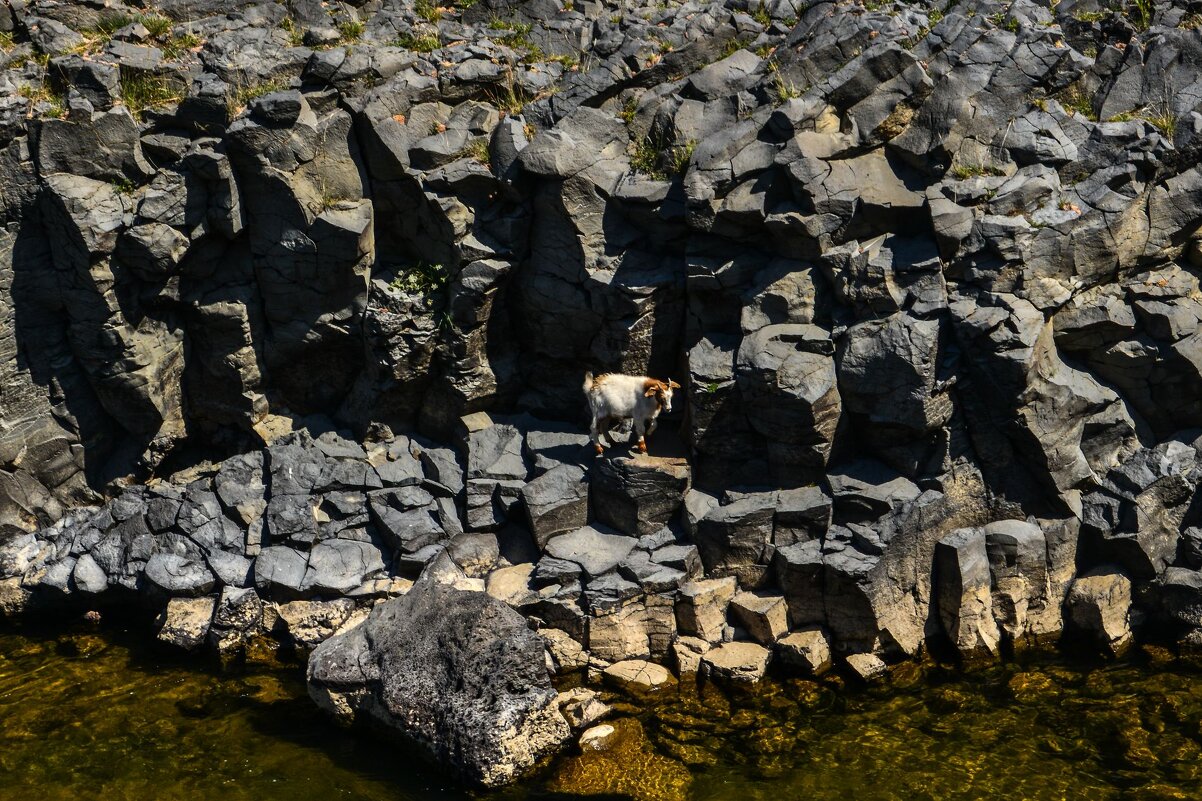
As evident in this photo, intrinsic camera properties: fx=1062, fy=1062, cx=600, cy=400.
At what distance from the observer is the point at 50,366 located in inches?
794

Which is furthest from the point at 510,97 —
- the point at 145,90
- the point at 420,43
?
the point at 145,90

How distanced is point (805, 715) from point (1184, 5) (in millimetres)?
13943

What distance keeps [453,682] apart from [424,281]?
7.70 metres

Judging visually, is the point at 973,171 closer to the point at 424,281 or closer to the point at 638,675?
A: the point at 424,281

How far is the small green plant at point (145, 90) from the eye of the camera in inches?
768

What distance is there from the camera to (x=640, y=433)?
709 inches

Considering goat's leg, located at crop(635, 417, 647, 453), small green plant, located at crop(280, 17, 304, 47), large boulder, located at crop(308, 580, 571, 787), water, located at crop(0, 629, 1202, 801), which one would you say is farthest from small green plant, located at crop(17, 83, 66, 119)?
goat's leg, located at crop(635, 417, 647, 453)

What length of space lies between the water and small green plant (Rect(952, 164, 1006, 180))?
7.83 meters

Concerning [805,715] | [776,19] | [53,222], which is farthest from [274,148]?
[805,715]

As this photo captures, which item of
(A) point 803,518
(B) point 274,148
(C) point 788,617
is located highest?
(B) point 274,148

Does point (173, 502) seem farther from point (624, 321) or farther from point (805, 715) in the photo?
point (805, 715)

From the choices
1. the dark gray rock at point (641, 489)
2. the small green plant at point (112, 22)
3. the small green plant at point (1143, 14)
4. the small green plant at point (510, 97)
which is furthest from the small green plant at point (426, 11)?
the small green plant at point (1143, 14)

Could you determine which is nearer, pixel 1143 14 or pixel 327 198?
pixel 1143 14

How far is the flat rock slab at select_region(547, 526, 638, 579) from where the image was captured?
17.6m
